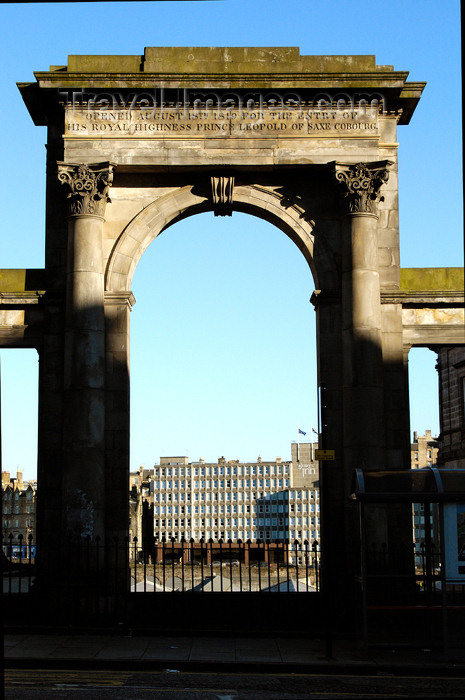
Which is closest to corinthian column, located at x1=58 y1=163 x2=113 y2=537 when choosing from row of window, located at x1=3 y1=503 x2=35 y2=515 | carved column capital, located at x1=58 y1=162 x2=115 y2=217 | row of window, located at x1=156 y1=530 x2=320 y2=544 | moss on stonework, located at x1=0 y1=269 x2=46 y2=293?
carved column capital, located at x1=58 y1=162 x2=115 y2=217

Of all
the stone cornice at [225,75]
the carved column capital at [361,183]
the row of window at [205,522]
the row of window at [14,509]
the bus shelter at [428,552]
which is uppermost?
the stone cornice at [225,75]

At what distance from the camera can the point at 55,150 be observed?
22469mm

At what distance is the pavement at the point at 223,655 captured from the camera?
15219 mm

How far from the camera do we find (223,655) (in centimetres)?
1611

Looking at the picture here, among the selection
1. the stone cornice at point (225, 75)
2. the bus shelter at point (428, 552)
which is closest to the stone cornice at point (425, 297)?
the stone cornice at point (225, 75)

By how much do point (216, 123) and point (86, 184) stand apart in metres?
3.12

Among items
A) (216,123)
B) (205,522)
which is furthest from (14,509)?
(216,123)

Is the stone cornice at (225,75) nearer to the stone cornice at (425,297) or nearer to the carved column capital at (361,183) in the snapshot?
the carved column capital at (361,183)

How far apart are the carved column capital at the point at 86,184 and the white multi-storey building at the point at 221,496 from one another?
15455cm

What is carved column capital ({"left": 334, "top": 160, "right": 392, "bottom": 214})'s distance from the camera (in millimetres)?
21359

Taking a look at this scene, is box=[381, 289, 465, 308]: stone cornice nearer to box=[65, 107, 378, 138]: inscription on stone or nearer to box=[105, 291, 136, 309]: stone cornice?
box=[65, 107, 378, 138]: inscription on stone

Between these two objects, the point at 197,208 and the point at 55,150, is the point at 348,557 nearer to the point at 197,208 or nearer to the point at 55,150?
the point at 197,208

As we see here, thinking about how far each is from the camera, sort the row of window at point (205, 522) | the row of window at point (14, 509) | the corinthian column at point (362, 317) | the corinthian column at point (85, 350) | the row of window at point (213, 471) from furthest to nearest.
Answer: the row of window at point (213, 471) < the row of window at point (205, 522) < the row of window at point (14, 509) < the corinthian column at point (362, 317) < the corinthian column at point (85, 350)

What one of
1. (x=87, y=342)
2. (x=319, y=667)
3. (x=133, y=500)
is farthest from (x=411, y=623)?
(x=133, y=500)
